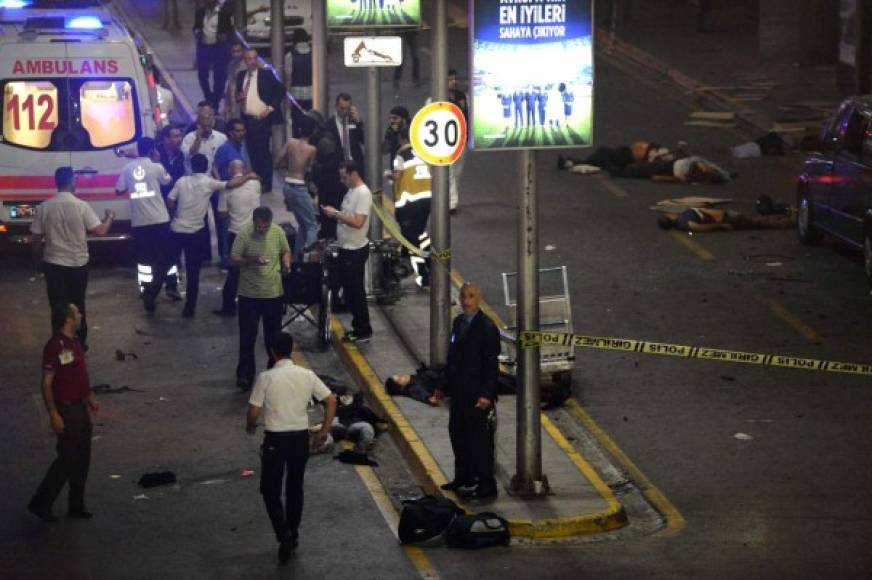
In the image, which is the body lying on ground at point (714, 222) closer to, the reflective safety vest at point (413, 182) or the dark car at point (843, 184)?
the dark car at point (843, 184)

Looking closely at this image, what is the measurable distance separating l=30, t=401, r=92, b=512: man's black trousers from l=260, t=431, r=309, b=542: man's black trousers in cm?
167

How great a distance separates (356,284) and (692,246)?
6481 millimetres

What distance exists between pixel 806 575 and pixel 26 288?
41.3ft

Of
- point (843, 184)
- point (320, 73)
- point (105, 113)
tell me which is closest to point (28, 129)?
point (105, 113)

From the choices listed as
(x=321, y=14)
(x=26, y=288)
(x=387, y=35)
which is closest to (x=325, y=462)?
(x=387, y=35)

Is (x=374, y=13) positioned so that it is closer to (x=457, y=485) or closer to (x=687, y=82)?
(x=457, y=485)

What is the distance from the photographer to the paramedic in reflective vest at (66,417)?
13641 millimetres

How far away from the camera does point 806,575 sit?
484 inches

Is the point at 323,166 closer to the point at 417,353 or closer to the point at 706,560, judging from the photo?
the point at 417,353

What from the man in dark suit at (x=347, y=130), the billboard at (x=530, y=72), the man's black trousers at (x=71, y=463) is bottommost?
the man's black trousers at (x=71, y=463)

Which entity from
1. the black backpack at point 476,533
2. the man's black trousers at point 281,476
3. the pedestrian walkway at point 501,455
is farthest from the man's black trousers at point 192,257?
the black backpack at point 476,533

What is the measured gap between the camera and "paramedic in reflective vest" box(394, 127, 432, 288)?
21094 mm

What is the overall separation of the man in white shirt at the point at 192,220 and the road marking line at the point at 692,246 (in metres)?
6.16

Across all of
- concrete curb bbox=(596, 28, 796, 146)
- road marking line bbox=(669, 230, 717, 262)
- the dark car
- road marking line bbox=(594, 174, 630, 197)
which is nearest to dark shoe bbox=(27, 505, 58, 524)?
the dark car
